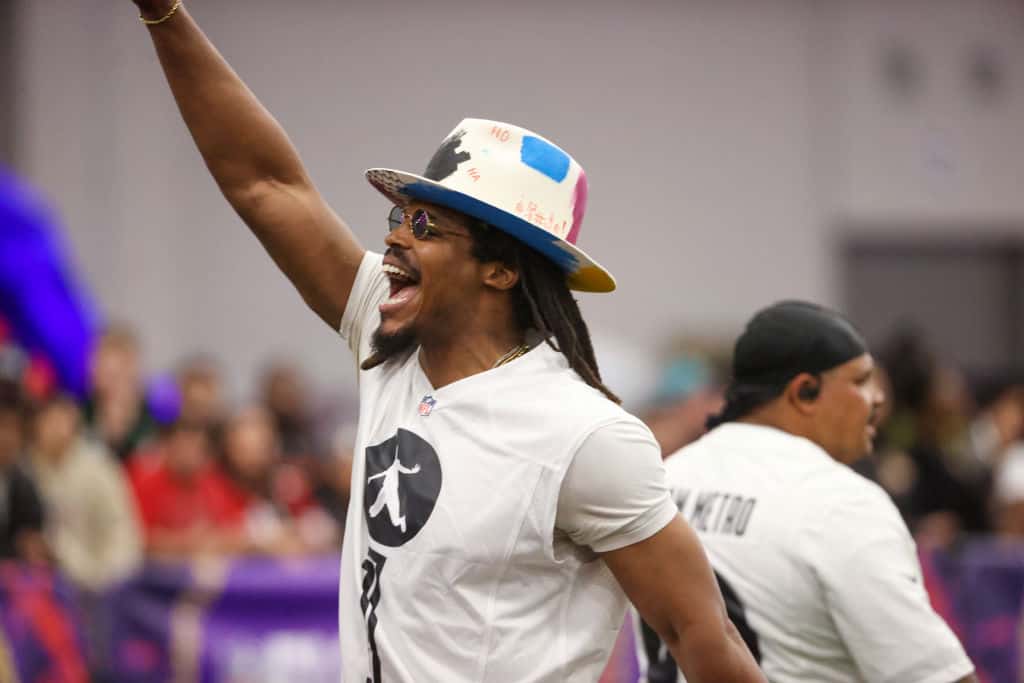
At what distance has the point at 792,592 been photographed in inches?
145

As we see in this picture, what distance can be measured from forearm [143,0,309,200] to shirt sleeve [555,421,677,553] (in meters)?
0.95

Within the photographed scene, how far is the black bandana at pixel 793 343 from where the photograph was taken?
395 centimetres

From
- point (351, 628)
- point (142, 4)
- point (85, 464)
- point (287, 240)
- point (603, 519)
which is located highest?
point (142, 4)

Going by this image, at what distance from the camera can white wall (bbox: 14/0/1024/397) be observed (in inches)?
498

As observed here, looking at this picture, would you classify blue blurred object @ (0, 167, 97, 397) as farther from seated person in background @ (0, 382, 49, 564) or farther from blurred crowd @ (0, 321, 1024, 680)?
seated person in background @ (0, 382, 49, 564)

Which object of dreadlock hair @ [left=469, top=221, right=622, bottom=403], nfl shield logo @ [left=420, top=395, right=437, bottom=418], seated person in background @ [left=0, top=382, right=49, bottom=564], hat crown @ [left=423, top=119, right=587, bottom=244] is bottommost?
seated person in background @ [left=0, top=382, right=49, bottom=564]

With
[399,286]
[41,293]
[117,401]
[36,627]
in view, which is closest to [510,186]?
[399,286]

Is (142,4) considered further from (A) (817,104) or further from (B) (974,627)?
(A) (817,104)

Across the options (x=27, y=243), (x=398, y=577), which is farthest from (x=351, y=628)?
(x=27, y=243)

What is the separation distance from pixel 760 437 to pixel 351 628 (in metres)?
1.24

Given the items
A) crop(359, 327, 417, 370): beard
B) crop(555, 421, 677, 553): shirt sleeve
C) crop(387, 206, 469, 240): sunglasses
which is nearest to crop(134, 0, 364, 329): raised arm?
crop(359, 327, 417, 370): beard

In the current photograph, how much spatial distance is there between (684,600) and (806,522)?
2.49 feet

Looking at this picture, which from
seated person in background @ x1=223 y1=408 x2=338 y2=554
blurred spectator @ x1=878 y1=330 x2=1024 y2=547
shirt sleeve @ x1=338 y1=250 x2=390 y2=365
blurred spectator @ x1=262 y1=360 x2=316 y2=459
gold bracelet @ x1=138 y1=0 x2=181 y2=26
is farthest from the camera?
blurred spectator @ x1=262 y1=360 x2=316 y2=459

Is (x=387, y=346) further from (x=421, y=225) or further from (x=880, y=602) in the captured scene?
(x=880, y=602)
